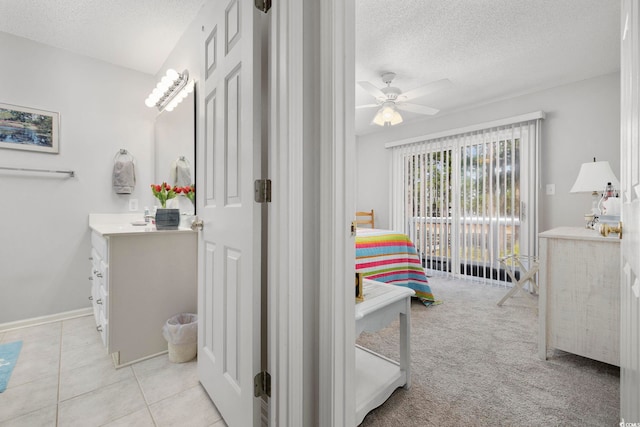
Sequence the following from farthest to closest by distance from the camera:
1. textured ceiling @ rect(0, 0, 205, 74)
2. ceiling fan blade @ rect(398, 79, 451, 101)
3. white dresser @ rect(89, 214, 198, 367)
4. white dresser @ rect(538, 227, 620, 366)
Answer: ceiling fan blade @ rect(398, 79, 451, 101)
textured ceiling @ rect(0, 0, 205, 74)
white dresser @ rect(89, 214, 198, 367)
white dresser @ rect(538, 227, 620, 366)

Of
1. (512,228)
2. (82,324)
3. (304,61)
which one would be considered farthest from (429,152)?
(82,324)

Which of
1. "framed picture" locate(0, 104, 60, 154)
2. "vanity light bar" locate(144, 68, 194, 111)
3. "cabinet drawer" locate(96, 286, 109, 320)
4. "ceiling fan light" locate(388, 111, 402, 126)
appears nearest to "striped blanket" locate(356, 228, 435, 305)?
"ceiling fan light" locate(388, 111, 402, 126)

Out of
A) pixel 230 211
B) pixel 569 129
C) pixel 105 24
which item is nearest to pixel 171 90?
pixel 105 24

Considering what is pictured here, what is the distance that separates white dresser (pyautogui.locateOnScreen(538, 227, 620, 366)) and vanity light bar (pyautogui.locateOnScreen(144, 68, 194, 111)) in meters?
2.93

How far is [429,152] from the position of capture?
15.1 ft

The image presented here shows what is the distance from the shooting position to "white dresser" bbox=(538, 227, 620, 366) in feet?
5.46

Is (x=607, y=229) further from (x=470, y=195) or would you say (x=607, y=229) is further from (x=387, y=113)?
(x=470, y=195)

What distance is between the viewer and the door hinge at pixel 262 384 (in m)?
1.12

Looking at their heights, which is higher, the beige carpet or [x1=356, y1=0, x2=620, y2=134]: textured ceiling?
[x1=356, y1=0, x2=620, y2=134]: textured ceiling

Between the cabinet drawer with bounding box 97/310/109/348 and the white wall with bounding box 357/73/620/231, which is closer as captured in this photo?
the cabinet drawer with bounding box 97/310/109/348

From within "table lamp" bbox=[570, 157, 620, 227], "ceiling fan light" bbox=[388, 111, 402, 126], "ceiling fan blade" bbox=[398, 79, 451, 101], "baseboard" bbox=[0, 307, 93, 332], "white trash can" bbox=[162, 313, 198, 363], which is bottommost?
"baseboard" bbox=[0, 307, 93, 332]

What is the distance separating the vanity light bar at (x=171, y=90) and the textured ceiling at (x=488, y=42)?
150 centimetres

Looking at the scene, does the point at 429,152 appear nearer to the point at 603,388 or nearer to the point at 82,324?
the point at 603,388

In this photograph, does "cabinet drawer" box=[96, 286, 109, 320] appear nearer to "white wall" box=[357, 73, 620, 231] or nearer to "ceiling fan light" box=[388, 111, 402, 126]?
"ceiling fan light" box=[388, 111, 402, 126]
